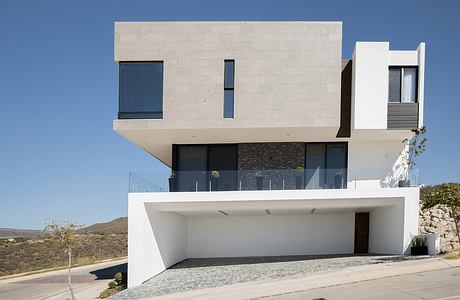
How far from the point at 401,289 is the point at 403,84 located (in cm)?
1097

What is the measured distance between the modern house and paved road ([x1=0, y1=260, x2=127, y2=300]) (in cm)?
372

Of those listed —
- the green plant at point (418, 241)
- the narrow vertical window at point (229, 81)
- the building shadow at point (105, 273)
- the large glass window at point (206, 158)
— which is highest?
the narrow vertical window at point (229, 81)

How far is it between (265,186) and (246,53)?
618 centimetres

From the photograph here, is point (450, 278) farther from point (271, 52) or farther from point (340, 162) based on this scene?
point (271, 52)

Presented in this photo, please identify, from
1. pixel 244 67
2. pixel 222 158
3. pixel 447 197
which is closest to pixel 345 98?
pixel 244 67

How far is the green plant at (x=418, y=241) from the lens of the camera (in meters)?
17.1

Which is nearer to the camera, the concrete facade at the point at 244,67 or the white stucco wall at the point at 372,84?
the concrete facade at the point at 244,67

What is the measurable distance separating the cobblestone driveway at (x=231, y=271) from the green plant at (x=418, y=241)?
100 centimetres

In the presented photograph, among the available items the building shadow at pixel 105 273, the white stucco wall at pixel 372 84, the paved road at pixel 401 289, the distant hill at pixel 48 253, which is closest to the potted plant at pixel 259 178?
the white stucco wall at pixel 372 84

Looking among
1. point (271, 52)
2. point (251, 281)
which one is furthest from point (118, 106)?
point (251, 281)

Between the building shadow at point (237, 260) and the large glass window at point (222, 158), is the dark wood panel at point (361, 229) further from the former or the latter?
the large glass window at point (222, 158)

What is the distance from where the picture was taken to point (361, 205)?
18.3m

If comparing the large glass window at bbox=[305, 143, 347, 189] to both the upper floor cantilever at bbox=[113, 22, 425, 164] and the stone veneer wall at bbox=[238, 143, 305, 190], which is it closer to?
the stone veneer wall at bbox=[238, 143, 305, 190]

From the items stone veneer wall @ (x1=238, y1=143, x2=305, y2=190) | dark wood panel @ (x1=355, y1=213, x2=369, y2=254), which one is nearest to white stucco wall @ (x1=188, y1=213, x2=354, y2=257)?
dark wood panel @ (x1=355, y1=213, x2=369, y2=254)
